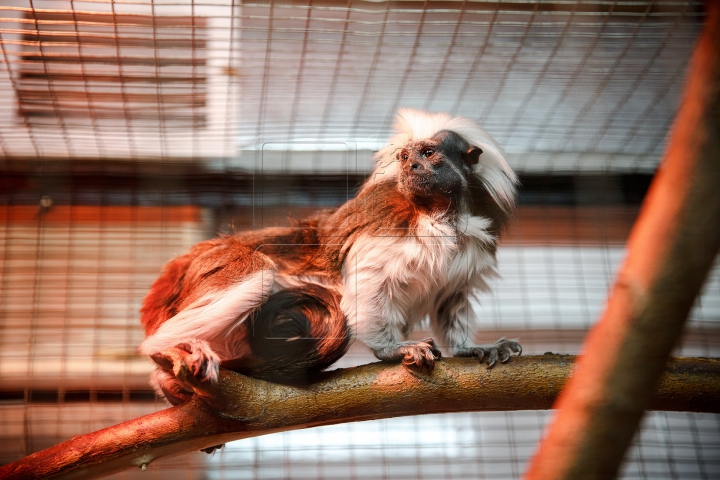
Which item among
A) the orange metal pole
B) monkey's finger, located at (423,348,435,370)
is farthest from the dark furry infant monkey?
the orange metal pole

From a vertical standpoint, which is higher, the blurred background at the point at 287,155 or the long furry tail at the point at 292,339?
the blurred background at the point at 287,155

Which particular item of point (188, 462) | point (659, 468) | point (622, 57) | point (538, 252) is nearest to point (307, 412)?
point (188, 462)

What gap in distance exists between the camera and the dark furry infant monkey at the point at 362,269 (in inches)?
61.4

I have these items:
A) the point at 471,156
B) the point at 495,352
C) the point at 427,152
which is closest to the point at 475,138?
the point at 471,156

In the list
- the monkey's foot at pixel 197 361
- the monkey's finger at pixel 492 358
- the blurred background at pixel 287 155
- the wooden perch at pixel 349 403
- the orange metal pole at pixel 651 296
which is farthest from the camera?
the blurred background at pixel 287 155

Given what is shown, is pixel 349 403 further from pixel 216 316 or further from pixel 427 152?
pixel 427 152

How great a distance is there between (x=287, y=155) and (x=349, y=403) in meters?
0.70

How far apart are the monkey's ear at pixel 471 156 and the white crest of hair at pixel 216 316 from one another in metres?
0.66

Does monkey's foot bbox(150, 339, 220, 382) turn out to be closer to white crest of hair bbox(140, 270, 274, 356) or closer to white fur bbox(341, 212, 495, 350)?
white crest of hair bbox(140, 270, 274, 356)

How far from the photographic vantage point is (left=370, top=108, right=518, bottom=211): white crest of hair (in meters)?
1.68

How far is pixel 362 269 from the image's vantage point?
1.66 meters

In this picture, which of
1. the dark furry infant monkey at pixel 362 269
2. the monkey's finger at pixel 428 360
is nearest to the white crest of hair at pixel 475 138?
the dark furry infant monkey at pixel 362 269

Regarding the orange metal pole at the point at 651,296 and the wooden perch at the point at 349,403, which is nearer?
the orange metal pole at the point at 651,296

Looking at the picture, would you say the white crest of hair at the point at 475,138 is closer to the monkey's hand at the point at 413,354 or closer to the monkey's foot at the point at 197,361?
the monkey's hand at the point at 413,354
